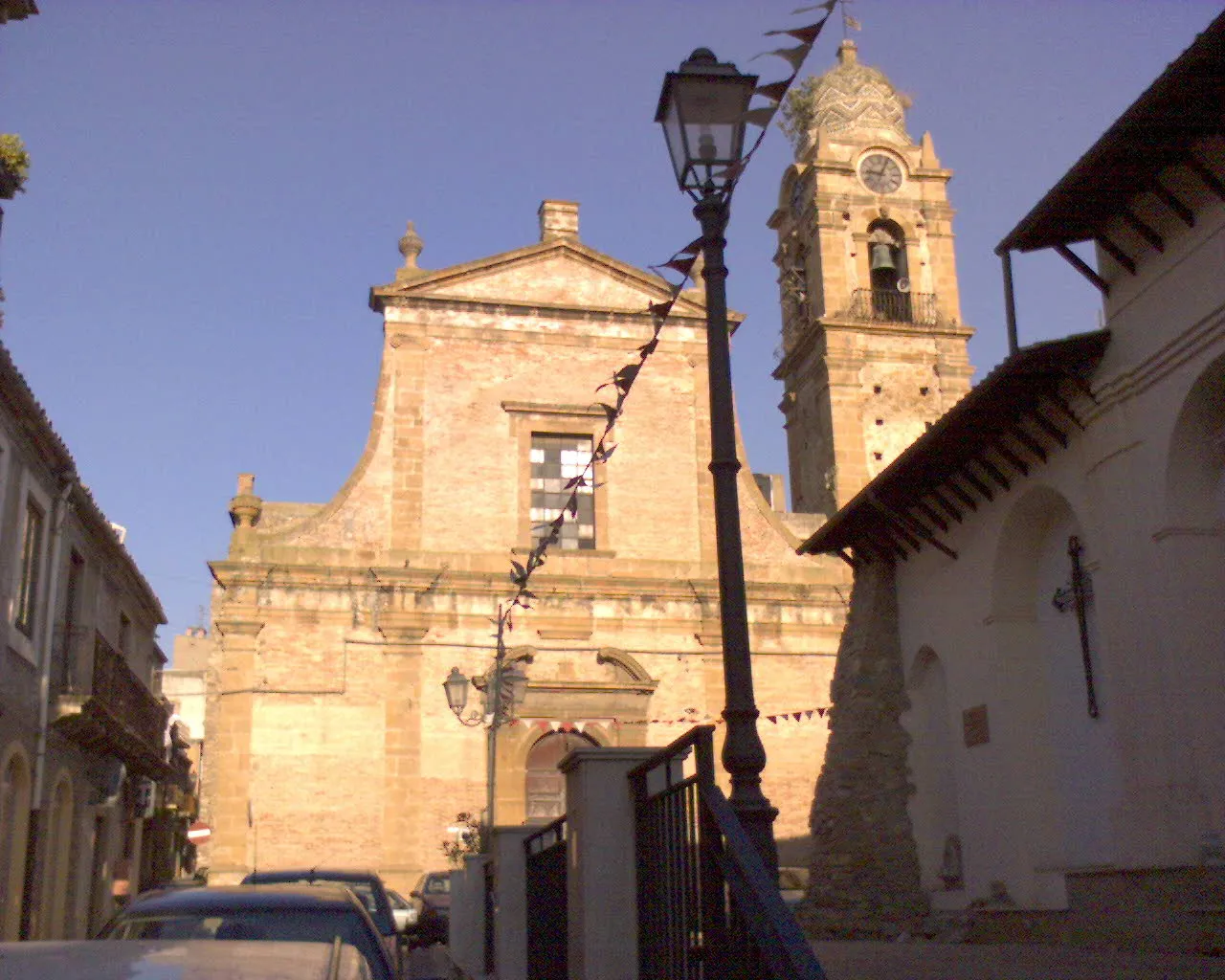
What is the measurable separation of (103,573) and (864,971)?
1389 cm

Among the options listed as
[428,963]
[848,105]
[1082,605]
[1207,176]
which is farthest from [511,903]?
[848,105]

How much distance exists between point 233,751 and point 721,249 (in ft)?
55.9

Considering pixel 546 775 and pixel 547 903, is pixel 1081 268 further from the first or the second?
pixel 546 775

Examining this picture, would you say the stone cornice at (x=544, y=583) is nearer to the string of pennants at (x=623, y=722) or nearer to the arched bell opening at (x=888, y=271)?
the string of pennants at (x=623, y=722)

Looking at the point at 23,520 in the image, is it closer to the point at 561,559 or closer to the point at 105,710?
the point at 105,710

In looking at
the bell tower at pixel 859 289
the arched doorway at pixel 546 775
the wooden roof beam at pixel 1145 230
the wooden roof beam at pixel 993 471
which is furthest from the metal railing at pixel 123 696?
the wooden roof beam at pixel 1145 230

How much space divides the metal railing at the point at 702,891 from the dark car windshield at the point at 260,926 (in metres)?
1.25

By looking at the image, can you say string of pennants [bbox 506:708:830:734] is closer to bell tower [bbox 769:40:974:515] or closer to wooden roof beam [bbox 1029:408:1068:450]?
bell tower [bbox 769:40:974:515]

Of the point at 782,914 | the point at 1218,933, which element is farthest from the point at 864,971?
the point at 782,914

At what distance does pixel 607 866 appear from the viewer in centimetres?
669

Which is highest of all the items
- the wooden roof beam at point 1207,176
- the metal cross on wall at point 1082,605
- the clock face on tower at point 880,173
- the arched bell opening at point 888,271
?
the clock face on tower at point 880,173

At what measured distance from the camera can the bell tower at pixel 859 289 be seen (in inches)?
1027

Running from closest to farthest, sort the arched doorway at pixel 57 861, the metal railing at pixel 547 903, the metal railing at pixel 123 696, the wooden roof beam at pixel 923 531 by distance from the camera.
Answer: the metal railing at pixel 547 903 < the wooden roof beam at pixel 923 531 < the arched doorway at pixel 57 861 < the metal railing at pixel 123 696

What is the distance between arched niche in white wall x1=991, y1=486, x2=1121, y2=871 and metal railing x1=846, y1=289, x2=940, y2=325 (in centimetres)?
1431
